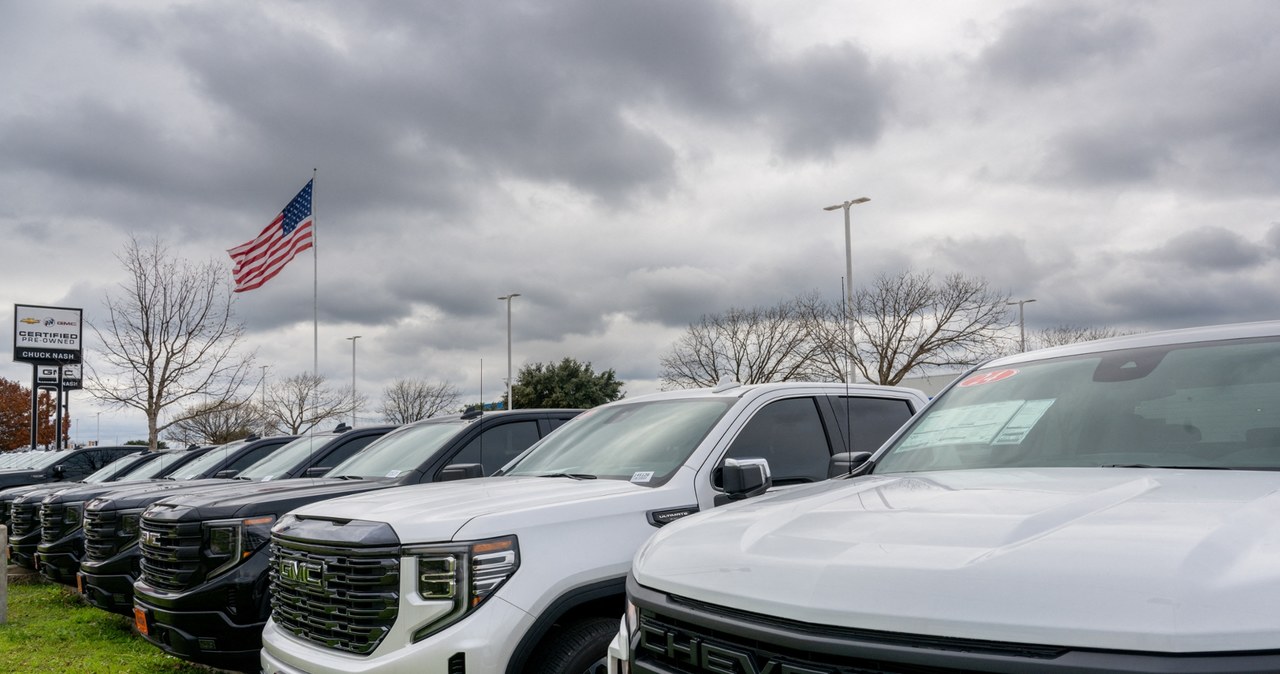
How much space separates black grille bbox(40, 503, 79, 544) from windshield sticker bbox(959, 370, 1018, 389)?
10.0m

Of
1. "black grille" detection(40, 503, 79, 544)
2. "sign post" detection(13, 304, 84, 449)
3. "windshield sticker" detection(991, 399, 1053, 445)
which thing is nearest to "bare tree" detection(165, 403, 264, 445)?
"sign post" detection(13, 304, 84, 449)

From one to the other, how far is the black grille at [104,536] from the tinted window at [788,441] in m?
5.78

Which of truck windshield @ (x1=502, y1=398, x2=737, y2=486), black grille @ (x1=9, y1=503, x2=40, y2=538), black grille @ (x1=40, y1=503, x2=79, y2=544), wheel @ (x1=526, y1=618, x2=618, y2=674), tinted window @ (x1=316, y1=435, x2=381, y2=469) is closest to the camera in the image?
wheel @ (x1=526, y1=618, x2=618, y2=674)

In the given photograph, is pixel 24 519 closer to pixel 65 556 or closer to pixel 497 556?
pixel 65 556

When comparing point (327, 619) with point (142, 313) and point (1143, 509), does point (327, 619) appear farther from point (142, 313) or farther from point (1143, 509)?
point (142, 313)

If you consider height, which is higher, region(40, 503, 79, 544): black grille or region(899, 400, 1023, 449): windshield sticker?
region(899, 400, 1023, 449): windshield sticker

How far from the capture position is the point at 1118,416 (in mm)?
3199

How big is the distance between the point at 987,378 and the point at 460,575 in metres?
2.35

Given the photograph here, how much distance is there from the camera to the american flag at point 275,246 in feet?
59.7

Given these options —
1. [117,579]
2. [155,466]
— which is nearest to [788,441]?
[117,579]

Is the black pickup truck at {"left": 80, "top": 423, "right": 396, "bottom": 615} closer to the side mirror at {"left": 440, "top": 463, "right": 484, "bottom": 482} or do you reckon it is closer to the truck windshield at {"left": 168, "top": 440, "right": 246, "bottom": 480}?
the side mirror at {"left": 440, "top": 463, "right": 484, "bottom": 482}

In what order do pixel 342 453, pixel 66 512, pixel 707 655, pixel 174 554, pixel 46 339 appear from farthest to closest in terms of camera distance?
1. pixel 46 339
2. pixel 66 512
3. pixel 342 453
4. pixel 174 554
5. pixel 707 655

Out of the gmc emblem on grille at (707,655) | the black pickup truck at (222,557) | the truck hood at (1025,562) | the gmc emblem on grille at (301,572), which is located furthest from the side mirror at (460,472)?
the gmc emblem on grille at (707,655)

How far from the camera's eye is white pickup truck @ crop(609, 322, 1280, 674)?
5.39ft
